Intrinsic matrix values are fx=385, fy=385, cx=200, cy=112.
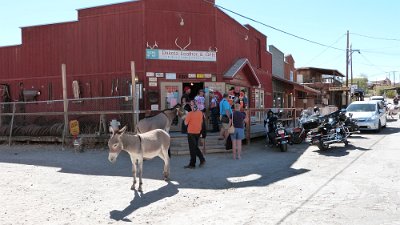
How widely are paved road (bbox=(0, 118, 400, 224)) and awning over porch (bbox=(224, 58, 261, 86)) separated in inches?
195

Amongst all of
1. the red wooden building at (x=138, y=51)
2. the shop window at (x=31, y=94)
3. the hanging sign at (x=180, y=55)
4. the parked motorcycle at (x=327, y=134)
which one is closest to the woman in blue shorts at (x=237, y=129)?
the parked motorcycle at (x=327, y=134)

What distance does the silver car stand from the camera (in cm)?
1955

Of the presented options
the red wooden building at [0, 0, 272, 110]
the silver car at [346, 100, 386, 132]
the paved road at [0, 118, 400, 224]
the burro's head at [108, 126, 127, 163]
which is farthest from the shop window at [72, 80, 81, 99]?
the silver car at [346, 100, 386, 132]

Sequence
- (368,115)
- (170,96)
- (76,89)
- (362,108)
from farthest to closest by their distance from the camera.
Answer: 1. (362,108)
2. (368,115)
3. (76,89)
4. (170,96)

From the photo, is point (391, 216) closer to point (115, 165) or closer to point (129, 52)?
point (115, 165)

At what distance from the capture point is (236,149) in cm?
1244

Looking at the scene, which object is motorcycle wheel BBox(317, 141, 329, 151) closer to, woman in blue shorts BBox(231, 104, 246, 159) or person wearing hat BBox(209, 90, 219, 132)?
woman in blue shorts BBox(231, 104, 246, 159)

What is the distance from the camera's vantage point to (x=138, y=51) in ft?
50.2

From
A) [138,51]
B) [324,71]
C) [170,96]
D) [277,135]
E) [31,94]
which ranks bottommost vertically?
[277,135]

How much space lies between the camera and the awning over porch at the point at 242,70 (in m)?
16.7

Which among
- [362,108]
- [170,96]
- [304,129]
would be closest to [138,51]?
[170,96]

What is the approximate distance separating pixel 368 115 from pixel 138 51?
40.3ft

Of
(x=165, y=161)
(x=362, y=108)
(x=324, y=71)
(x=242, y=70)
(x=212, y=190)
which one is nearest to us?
(x=212, y=190)

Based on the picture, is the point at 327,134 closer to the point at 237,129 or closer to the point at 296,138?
the point at 296,138
